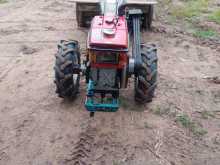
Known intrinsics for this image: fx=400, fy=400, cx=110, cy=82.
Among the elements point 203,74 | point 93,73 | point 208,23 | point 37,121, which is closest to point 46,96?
point 37,121

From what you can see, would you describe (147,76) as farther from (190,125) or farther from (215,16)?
(215,16)

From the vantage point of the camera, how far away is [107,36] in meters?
5.16

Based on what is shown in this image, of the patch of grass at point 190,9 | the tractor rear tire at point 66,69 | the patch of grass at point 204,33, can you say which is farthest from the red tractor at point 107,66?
the patch of grass at point 190,9

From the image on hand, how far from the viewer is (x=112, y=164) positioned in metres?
4.76

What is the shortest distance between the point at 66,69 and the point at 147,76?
1123 mm

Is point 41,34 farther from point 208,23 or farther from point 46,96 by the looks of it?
point 208,23

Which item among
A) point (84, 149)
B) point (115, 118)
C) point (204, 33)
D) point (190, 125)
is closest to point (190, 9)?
point (204, 33)

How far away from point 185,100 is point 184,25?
3.48 meters

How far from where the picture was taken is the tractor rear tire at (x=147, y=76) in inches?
214

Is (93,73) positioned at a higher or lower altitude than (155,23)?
higher

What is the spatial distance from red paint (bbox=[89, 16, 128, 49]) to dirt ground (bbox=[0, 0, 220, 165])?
1.15m

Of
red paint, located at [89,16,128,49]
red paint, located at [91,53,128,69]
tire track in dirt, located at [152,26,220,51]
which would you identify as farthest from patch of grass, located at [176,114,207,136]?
tire track in dirt, located at [152,26,220,51]

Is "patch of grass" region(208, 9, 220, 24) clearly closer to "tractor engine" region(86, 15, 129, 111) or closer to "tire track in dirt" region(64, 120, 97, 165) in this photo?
"tractor engine" region(86, 15, 129, 111)

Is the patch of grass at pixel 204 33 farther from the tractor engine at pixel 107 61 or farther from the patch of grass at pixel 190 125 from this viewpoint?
the tractor engine at pixel 107 61
